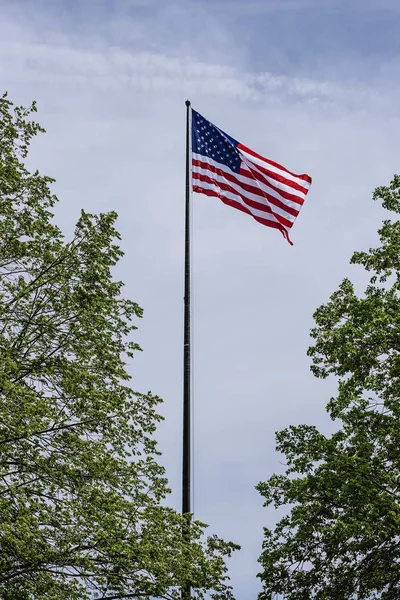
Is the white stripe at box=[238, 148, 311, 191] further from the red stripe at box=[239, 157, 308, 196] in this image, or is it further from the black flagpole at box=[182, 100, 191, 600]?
the black flagpole at box=[182, 100, 191, 600]

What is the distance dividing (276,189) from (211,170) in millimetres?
1597

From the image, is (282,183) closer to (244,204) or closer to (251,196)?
(251,196)

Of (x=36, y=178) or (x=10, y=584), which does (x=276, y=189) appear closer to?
(x=36, y=178)

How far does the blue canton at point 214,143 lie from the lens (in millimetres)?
19844

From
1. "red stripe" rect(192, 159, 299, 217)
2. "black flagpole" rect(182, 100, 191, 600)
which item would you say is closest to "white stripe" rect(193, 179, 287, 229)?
"red stripe" rect(192, 159, 299, 217)

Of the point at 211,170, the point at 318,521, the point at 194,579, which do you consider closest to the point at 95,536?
the point at 194,579

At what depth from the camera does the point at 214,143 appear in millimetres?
20141

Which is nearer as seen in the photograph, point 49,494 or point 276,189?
point 49,494

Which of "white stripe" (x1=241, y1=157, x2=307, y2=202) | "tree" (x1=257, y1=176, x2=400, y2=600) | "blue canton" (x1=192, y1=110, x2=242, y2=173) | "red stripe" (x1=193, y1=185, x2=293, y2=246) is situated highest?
"blue canton" (x1=192, y1=110, x2=242, y2=173)

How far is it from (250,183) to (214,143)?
4.72ft

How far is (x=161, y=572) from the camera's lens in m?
14.2

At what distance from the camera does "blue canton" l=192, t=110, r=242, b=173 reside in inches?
781

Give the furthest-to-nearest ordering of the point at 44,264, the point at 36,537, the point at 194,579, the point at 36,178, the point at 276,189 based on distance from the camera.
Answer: the point at 276,189
the point at 36,178
the point at 44,264
the point at 194,579
the point at 36,537

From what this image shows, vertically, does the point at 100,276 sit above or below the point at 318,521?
above
